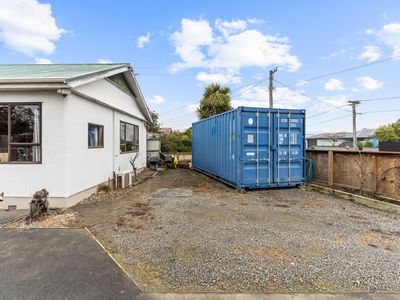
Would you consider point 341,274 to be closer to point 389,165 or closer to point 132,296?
point 132,296

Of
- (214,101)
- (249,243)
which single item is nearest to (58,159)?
(249,243)

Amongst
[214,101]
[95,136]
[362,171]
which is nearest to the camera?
[362,171]

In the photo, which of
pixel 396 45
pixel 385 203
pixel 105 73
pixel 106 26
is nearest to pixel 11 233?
pixel 105 73

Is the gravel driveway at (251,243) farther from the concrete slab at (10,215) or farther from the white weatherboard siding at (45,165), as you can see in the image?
the concrete slab at (10,215)

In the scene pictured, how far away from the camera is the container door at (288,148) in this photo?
769 cm

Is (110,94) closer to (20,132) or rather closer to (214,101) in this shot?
(20,132)

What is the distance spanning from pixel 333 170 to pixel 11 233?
870 cm

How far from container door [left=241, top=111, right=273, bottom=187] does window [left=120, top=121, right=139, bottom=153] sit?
5241 millimetres

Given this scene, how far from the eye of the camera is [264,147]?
755 cm

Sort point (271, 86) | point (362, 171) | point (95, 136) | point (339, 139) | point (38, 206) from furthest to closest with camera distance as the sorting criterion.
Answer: point (339, 139)
point (271, 86)
point (95, 136)
point (362, 171)
point (38, 206)

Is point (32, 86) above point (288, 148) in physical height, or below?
above

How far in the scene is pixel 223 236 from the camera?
3811mm

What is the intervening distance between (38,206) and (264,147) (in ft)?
21.1

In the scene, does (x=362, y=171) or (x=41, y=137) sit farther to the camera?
(x=362, y=171)
